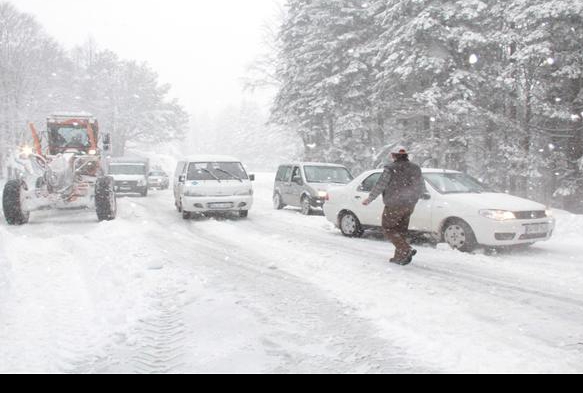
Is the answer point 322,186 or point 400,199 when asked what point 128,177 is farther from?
point 400,199

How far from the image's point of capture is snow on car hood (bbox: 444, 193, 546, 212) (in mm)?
9078

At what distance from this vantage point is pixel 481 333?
4.79 m

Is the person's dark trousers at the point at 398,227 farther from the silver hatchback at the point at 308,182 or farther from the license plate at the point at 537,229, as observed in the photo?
the silver hatchback at the point at 308,182

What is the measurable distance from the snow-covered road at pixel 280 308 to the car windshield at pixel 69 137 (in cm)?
719

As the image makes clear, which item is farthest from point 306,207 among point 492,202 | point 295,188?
point 492,202

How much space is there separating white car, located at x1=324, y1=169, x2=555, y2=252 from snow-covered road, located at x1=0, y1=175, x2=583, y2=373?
387 mm

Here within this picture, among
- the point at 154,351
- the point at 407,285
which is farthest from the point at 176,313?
the point at 407,285

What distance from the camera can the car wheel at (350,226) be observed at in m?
11.6

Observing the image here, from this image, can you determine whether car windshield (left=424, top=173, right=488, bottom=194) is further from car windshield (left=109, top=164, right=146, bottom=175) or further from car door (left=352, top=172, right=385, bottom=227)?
car windshield (left=109, top=164, right=146, bottom=175)

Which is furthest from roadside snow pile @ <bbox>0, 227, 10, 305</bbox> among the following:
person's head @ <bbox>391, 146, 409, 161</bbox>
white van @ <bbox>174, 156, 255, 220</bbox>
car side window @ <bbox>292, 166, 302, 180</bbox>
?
car side window @ <bbox>292, 166, 302, 180</bbox>

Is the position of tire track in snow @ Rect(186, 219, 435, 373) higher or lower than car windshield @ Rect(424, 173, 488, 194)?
lower

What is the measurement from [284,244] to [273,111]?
67.3ft

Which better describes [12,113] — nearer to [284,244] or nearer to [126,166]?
[126,166]

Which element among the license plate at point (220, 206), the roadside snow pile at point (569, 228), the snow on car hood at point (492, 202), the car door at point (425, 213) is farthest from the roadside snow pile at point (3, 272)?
the roadside snow pile at point (569, 228)
